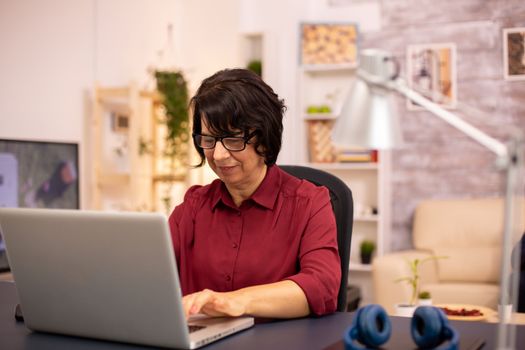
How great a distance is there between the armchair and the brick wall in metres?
0.22

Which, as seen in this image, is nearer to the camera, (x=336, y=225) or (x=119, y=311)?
(x=119, y=311)

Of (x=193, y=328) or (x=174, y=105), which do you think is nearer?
(x=193, y=328)

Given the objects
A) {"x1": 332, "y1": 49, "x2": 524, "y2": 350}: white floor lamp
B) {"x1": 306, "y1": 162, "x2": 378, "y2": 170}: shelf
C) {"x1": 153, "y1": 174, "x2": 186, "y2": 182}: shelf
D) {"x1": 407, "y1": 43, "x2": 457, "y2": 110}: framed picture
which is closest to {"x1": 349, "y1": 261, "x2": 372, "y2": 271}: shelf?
{"x1": 306, "y1": 162, "x2": 378, "y2": 170}: shelf

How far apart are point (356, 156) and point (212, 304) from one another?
3909 mm

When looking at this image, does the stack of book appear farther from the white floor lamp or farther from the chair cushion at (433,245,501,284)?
the white floor lamp

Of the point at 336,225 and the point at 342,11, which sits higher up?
the point at 342,11

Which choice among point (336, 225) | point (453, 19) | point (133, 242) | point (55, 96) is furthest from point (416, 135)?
point (133, 242)

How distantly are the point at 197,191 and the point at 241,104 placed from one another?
327 millimetres

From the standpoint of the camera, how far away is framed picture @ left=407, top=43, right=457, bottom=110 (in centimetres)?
517

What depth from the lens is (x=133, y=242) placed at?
1.21m

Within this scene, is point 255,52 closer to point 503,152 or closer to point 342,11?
point 342,11

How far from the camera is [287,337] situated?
1326 millimetres

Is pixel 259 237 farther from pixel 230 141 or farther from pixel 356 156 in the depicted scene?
pixel 356 156

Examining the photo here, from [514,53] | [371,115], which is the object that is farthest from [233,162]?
[514,53]
